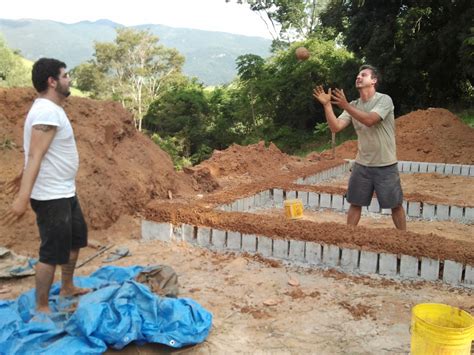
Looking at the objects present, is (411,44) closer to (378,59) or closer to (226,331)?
(378,59)

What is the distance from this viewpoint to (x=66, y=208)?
8.99 ft

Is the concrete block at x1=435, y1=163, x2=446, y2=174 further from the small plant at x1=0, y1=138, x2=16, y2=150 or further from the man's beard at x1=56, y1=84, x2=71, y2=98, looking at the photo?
the man's beard at x1=56, y1=84, x2=71, y2=98

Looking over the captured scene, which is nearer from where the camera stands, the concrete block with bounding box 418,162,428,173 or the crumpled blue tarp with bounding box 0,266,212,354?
the crumpled blue tarp with bounding box 0,266,212,354

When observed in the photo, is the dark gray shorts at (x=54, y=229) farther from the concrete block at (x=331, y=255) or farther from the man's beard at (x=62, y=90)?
the concrete block at (x=331, y=255)

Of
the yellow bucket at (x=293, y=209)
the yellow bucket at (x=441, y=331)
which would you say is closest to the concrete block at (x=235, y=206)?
the yellow bucket at (x=293, y=209)

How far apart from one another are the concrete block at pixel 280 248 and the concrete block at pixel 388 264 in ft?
2.63

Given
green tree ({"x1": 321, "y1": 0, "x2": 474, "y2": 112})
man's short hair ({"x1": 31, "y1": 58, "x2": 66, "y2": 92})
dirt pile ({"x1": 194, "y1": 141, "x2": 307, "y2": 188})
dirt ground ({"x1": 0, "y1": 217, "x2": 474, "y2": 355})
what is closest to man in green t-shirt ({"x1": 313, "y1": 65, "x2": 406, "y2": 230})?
dirt ground ({"x1": 0, "y1": 217, "x2": 474, "y2": 355})

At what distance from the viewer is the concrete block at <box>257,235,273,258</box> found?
3.93 metres

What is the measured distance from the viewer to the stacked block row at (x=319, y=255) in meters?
3.42

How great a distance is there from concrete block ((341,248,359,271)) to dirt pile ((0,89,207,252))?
100 inches

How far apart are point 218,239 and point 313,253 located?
36.4 inches

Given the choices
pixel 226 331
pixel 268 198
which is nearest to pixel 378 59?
pixel 268 198

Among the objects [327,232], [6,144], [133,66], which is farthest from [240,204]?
[133,66]

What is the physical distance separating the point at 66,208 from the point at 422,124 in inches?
400
